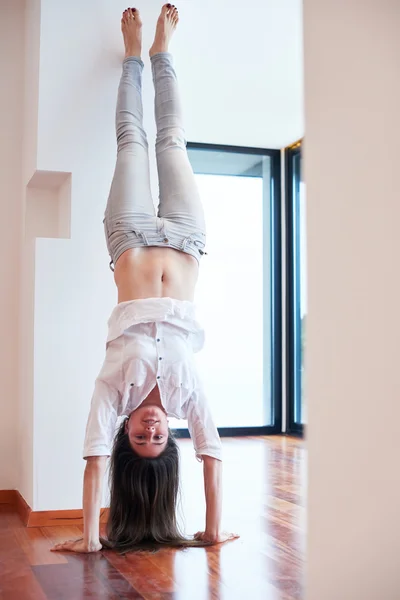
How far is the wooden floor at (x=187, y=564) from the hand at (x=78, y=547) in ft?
0.15

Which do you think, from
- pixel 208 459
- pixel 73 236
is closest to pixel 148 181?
pixel 73 236

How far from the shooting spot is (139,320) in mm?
2863

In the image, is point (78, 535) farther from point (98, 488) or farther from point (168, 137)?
point (168, 137)

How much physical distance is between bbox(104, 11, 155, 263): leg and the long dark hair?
2.78ft

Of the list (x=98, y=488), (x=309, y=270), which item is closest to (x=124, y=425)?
(x=98, y=488)

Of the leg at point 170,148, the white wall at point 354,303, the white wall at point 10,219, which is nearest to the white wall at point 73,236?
the leg at point 170,148

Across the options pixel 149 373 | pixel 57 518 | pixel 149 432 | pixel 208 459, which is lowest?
pixel 57 518

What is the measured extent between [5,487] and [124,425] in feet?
3.44

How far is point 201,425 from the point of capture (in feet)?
9.57

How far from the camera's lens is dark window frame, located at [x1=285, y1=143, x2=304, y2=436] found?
637 cm

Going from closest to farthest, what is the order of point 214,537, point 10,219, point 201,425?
point 214,537 → point 201,425 → point 10,219

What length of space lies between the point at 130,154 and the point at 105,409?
1.08m

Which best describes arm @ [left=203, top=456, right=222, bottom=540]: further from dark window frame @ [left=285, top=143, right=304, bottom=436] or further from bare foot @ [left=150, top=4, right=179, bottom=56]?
dark window frame @ [left=285, top=143, right=304, bottom=436]

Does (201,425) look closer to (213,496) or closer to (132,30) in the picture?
(213,496)
